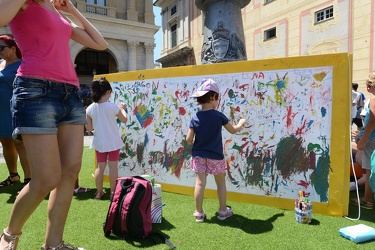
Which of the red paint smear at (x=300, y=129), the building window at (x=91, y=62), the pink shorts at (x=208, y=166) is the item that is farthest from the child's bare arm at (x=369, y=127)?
the building window at (x=91, y=62)

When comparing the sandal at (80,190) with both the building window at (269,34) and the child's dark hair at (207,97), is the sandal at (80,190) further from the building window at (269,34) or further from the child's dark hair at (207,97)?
the building window at (269,34)

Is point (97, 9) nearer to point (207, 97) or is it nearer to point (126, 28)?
point (126, 28)

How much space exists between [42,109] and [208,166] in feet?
5.45

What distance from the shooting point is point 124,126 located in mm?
4188

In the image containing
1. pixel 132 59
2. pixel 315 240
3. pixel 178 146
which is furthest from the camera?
pixel 132 59

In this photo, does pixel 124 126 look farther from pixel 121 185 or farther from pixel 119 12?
pixel 119 12

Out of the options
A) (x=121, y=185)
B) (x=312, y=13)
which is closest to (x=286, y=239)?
(x=121, y=185)

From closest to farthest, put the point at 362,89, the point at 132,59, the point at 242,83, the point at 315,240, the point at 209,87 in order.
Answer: the point at 315,240, the point at 209,87, the point at 242,83, the point at 362,89, the point at 132,59

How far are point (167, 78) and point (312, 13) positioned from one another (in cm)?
1484

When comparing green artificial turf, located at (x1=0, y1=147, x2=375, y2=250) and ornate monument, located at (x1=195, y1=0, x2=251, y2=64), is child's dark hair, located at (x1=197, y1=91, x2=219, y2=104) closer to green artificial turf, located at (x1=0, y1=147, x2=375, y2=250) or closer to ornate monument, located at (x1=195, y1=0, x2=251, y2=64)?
green artificial turf, located at (x1=0, y1=147, x2=375, y2=250)

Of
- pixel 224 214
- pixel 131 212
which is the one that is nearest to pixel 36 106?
pixel 131 212

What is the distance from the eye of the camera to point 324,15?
1518 cm

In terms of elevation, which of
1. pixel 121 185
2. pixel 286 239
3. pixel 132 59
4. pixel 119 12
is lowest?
pixel 286 239

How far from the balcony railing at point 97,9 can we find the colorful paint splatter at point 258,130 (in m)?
20.1
